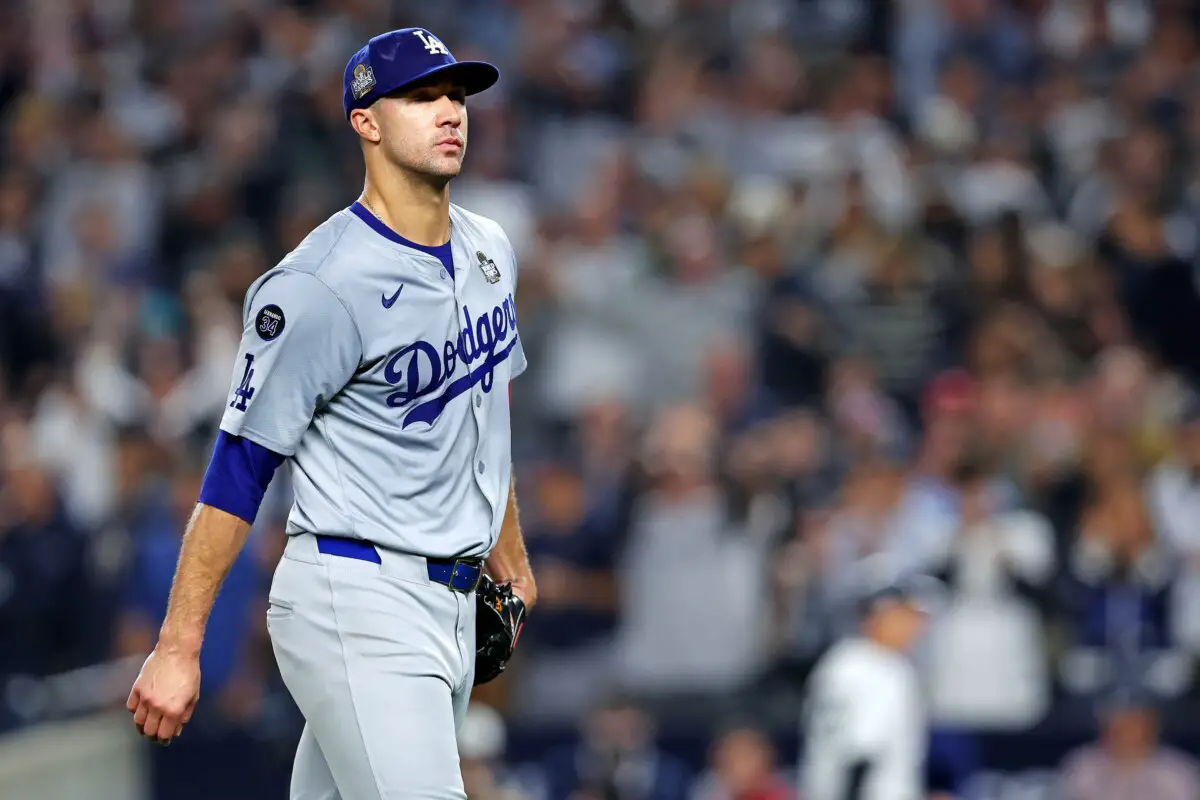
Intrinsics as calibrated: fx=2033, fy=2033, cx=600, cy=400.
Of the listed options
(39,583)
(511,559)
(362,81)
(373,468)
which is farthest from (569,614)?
(362,81)

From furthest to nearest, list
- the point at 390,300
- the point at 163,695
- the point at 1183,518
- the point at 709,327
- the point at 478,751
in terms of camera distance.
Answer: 1. the point at 709,327
2. the point at 1183,518
3. the point at 478,751
4. the point at 390,300
5. the point at 163,695

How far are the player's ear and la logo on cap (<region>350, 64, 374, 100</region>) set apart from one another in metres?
0.03

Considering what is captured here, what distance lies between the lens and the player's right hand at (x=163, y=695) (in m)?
3.78

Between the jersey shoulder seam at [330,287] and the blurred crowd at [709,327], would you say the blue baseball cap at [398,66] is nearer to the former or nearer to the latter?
the jersey shoulder seam at [330,287]

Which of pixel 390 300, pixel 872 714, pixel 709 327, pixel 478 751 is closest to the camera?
pixel 390 300

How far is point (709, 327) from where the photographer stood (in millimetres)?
11367

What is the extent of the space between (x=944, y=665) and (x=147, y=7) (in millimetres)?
8735

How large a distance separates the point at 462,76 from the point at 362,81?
0.20 metres

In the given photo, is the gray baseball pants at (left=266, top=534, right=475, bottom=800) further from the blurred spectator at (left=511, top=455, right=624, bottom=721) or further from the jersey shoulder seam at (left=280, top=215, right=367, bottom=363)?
the blurred spectator at (left=511, top=455, right=624, bottom=721)

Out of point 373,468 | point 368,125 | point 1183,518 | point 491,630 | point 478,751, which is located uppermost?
point 368,125

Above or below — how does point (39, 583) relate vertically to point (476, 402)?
below

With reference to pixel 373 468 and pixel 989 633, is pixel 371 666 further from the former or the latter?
pixel 989 633

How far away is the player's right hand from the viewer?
12.4 feet

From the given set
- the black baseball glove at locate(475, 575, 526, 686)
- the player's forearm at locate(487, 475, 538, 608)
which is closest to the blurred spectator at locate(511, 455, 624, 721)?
the player's forearm at locate(487, 475, 538, 608)
